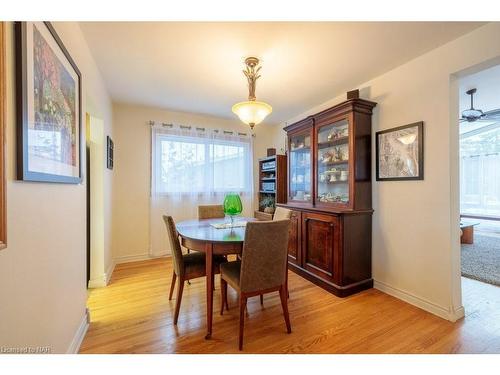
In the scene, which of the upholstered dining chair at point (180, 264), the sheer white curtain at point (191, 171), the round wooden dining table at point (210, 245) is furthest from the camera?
the sheer white curtain at point (191, 171)

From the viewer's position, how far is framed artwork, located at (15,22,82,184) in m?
0.91

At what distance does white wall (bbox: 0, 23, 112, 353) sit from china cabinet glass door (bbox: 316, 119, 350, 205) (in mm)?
2480

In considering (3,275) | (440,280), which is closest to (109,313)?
(3,275)

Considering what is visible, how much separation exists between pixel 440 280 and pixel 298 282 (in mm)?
1355

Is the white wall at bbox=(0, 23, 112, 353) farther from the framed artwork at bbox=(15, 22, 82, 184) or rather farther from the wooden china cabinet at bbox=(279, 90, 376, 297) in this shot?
the wooden china cabinet at bbox=(279, 90, 376, 297)

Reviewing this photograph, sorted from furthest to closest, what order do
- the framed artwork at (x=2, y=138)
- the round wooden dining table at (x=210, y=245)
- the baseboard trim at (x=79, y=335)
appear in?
the round wooden dining table at (x=210, y=245) → the baseboard trim at (x=79, y=335) → the framed artwork at (x=2, y=138)

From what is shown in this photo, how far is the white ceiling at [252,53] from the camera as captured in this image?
1.71 metres

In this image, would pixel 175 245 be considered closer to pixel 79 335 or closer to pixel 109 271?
pixel 79 335

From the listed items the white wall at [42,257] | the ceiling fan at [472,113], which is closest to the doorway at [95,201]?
the white wall at [42,257]

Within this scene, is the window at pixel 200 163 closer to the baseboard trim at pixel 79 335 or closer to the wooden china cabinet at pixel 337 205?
the wooden china cabinet at pixel 337 205

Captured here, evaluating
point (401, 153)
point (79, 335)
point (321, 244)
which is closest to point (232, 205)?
point (321, 244)

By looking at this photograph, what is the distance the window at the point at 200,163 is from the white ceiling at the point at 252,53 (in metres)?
0.82

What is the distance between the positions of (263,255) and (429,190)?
1664 mm

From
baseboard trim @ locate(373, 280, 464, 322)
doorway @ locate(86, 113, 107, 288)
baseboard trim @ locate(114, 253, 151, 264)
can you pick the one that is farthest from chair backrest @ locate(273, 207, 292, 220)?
baseboard trim @ locate(114, 253, 151, 264)
